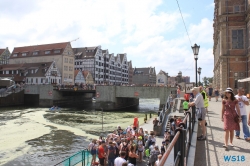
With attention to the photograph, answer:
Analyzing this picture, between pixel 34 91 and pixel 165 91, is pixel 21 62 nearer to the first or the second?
pixel 34 91

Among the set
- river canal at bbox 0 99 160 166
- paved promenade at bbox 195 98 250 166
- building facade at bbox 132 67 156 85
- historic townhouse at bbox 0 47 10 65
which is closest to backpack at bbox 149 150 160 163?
paved promenade at bbox 195 98 250 166

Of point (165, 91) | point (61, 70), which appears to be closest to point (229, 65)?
point (165, 91)

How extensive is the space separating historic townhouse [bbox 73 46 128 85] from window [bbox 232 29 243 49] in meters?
66.3

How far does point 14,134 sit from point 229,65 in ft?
88.6

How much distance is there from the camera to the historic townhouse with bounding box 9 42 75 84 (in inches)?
3002

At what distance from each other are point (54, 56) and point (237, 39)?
196 ft

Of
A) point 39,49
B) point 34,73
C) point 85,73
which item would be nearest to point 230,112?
point 34,73

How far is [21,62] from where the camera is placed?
81.7 meters

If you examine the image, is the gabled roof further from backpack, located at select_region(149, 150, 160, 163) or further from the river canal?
backpack, located at select_region(149, 150, 160, 163)

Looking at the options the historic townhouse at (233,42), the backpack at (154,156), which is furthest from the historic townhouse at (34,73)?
the backpack at (154,156)

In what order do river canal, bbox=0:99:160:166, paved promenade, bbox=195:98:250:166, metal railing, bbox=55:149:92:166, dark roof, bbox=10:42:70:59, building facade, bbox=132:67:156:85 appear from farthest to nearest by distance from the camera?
1. building facade, bbox=132:67:156:85
2. dark roof, bbox=10:42:70:59
3. river canal, bbox=0:99:160:166
4. metal railing, bbox=55:149:92:166
5. paved promenade, bbox=195:98:250:166

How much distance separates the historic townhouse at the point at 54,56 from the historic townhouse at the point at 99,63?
12906mm

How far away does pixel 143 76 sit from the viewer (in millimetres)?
143500

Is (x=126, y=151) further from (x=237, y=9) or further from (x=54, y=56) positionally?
(x=54, y=56)
